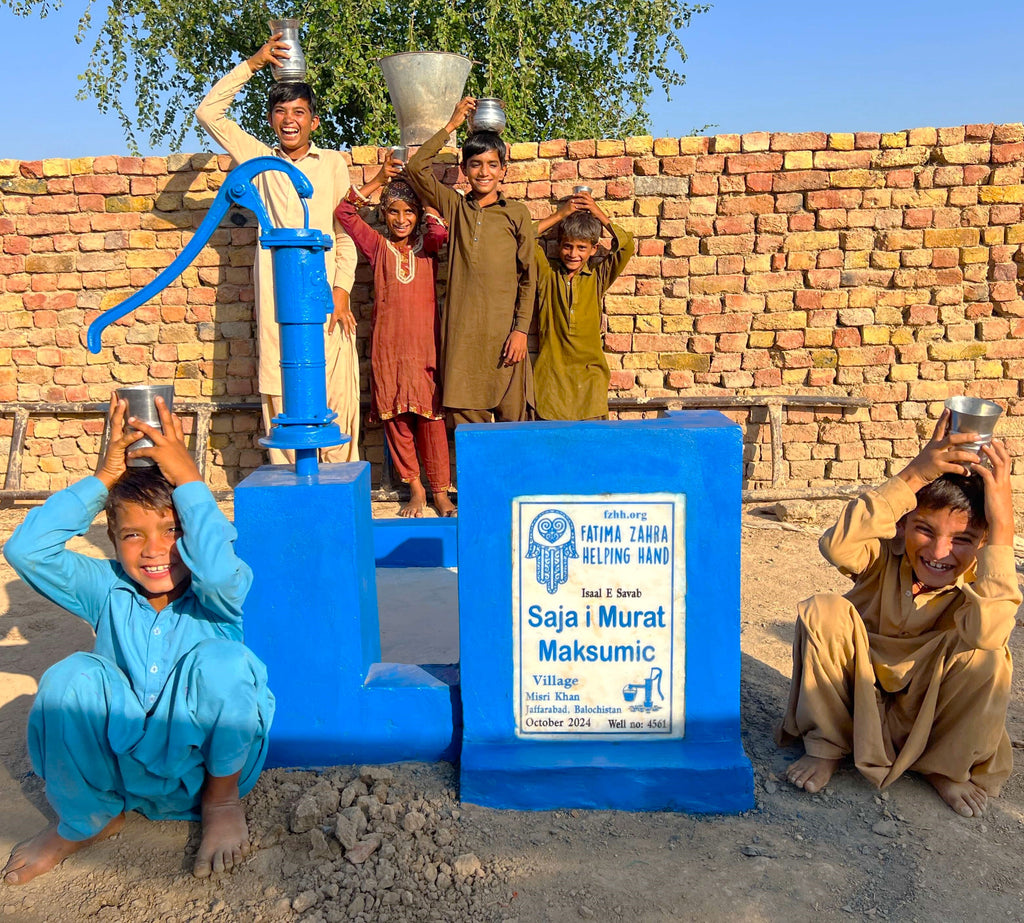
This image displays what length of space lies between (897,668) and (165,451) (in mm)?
1957

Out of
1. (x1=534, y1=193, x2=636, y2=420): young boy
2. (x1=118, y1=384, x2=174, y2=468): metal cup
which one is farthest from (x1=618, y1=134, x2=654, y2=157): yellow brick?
(x1=118, y1=384, x2=174, y2=468): metal cup

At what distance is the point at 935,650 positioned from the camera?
2.38m

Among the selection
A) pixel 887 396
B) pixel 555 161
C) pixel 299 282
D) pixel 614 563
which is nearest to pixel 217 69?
pixel 555 161

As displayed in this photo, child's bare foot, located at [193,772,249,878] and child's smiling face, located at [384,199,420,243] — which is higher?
child's smiling face, located at [384,199,420,243]

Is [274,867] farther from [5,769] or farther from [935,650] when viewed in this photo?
[935,650]

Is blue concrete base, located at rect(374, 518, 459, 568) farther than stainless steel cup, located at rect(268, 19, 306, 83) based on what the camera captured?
No

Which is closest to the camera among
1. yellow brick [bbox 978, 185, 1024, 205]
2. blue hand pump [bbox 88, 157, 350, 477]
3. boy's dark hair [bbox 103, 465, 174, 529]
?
boy's dark hair [bbox 103, 465, 174, 529]

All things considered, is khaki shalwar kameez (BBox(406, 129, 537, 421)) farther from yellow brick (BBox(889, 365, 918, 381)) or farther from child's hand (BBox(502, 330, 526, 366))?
yellow brick (BBox(889, 365, 918, 381))

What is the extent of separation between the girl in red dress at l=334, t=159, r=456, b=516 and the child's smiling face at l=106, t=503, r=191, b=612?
9.71 feet

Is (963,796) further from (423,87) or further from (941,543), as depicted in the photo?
(423,87)

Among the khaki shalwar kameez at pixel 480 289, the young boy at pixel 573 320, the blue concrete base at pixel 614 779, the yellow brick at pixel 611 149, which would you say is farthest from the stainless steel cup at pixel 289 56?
the blue concrete base at pixel 614 779

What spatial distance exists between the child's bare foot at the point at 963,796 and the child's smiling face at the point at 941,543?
507mm

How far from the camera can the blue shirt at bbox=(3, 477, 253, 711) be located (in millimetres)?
2117

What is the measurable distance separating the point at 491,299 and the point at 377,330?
2.29 feet
